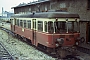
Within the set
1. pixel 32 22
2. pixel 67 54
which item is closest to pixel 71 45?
pixel 67 54

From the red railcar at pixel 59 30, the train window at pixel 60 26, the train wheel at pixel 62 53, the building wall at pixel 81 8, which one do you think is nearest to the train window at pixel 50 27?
the red railcar at pixel 59 30

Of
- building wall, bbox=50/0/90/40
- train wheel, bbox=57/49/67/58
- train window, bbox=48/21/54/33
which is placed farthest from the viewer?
building wall, bbox=50/0/90/40

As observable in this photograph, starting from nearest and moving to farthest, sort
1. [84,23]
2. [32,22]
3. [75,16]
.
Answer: [75,16], [32,22], [84,23]

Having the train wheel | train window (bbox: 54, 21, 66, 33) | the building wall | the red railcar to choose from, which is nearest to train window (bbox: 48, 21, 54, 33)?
the red railcar

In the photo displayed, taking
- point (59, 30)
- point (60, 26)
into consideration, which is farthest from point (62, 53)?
point (60, 26)

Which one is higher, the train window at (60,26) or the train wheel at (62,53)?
the train window at (60,26)

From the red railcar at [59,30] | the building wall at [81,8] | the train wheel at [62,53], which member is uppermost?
the building wall at [81,8]

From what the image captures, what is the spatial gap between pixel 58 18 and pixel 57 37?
3.87ft

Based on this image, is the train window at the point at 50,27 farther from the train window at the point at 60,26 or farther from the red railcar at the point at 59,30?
the train window at the point at 60,26

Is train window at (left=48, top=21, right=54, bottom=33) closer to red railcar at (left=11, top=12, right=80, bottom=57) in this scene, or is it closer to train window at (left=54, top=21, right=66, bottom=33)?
red railcar at (left=11, top=12, right=80, bottom=57)

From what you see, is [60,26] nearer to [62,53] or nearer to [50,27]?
[50,27]

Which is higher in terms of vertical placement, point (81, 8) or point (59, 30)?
point (81, 8)

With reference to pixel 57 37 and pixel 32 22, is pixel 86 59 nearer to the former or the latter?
pixel 57 37

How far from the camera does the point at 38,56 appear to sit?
13.0 metres
